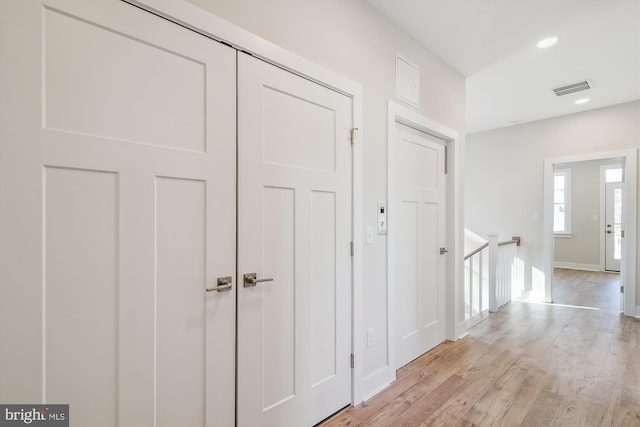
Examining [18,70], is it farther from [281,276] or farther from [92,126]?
[281,276]

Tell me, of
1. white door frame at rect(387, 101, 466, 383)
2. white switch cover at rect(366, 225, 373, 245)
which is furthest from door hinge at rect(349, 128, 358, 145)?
white door frame at rect(387, 101, 466, 383)

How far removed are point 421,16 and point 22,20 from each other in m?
2.28

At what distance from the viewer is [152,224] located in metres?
1.15

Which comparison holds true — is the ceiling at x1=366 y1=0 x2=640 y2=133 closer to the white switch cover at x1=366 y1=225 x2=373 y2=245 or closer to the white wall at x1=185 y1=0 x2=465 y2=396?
the white wall at x1=185 y1=0 x2=465 y2=396

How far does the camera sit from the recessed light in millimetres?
2453

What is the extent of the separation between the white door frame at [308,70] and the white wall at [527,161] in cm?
403

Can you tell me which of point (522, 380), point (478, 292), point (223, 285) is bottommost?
point (522, 380)

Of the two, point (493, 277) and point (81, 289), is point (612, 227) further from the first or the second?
point (81, 289)

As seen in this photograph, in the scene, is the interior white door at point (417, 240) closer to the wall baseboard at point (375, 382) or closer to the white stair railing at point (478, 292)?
the wall baseboard at point (375, 382)

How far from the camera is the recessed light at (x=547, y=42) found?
2453mm

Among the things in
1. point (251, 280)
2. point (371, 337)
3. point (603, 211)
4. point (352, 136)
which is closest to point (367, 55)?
point (352, 136)

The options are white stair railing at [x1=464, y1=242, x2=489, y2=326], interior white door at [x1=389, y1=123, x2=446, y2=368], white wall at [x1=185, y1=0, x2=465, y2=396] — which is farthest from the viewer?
white stair railing at [x1=464, y1=242, x2=489, y2=326]

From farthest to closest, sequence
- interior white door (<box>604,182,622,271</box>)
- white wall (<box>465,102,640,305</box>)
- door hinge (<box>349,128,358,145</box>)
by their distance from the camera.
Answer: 1. interior white door (<box>604,182,622,271</box>)
2. white wall (<box>465,102,640,305</box>)
3. door hinge (<box>349,128,358,145</box>)

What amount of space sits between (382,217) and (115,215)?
1.60m
